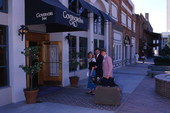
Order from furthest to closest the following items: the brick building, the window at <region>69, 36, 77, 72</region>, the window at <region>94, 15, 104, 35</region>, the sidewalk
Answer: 1. the brick building
2. the window at <region>94, 15, 104, 35</region>
3. the window at <region>69, 36, 77, 72</region>
4. the sidewalk

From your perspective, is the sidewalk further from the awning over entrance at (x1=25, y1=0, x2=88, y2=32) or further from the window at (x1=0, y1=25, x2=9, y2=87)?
the awning over entrance at (x1=25, y1=0, x2=88, y2=32)

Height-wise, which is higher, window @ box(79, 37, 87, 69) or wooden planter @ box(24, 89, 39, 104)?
window @ box(79, 37, 87, 69)

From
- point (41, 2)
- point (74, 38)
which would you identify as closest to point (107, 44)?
point (74, 38)

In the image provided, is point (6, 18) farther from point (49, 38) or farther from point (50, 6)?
point (49, 38)

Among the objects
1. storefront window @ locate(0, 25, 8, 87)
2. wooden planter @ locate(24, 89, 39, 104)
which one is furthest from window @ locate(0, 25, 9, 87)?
wooden planter @ locate(24, 89, 39, 104)

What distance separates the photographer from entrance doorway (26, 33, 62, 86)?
29.1 ft

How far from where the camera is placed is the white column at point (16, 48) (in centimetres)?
607

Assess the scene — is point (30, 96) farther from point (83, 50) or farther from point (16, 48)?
point (83, 50)

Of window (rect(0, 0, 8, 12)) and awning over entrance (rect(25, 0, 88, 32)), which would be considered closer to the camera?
awning over entrance (rect(25, 0, 88, 32))

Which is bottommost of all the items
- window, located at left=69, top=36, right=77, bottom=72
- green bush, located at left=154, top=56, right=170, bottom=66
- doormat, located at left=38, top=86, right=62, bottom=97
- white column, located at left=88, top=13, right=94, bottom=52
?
doormat, located at left=38, top=86, right=62, bottom=97

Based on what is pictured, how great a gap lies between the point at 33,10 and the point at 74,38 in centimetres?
438

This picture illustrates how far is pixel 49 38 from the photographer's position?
901 cm

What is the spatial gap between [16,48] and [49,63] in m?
3.07

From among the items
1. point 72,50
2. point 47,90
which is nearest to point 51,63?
point 47,90
